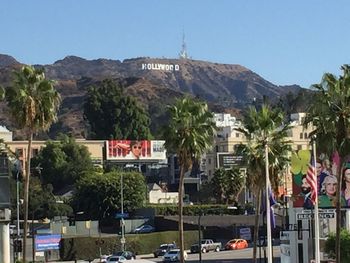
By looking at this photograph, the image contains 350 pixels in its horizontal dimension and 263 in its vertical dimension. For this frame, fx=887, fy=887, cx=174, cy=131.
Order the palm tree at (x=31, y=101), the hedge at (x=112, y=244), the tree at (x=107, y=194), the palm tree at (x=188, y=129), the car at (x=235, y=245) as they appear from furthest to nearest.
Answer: the tree at (x=107, y=194), the car at (x=235, y=245), the hedge at (x=112, y=244), the palm tree at (x=188, y=129), the palm tree at (x=31, y=101)

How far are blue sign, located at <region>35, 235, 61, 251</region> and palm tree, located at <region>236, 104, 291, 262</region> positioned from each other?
4713 cm

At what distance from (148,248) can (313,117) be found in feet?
223

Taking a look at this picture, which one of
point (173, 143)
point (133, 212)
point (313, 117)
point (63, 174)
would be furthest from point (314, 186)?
point (63, 174)

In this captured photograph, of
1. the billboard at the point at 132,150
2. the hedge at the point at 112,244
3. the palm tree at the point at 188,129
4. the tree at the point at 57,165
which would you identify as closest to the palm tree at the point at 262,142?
the palm tree at the point at 188,129

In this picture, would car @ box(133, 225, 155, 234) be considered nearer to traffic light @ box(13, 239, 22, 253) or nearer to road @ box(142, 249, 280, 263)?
road @ box(142, 249, 280, 263)

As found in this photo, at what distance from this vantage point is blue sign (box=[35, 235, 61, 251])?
3599 inches

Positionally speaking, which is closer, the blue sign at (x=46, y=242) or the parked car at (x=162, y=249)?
the blue sign at (x=46, y=242)

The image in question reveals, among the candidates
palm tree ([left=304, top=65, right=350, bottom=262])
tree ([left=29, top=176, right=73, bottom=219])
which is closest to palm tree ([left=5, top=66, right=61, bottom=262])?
palm tree ([left=304, top=65, right=350, bottom=262])

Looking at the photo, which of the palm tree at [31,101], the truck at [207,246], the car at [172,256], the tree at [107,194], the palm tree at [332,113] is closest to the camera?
the palm tree at [332,113]

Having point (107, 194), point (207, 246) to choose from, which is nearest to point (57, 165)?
point (107, 194)

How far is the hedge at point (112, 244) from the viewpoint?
3834 inches

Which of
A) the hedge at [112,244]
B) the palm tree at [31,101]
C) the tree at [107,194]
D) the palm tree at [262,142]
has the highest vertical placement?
the palm tree at [31,101]

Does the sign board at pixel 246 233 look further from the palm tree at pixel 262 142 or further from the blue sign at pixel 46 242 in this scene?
the palm tree at pixel 262 142

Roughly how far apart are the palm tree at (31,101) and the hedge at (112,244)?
160 feet
